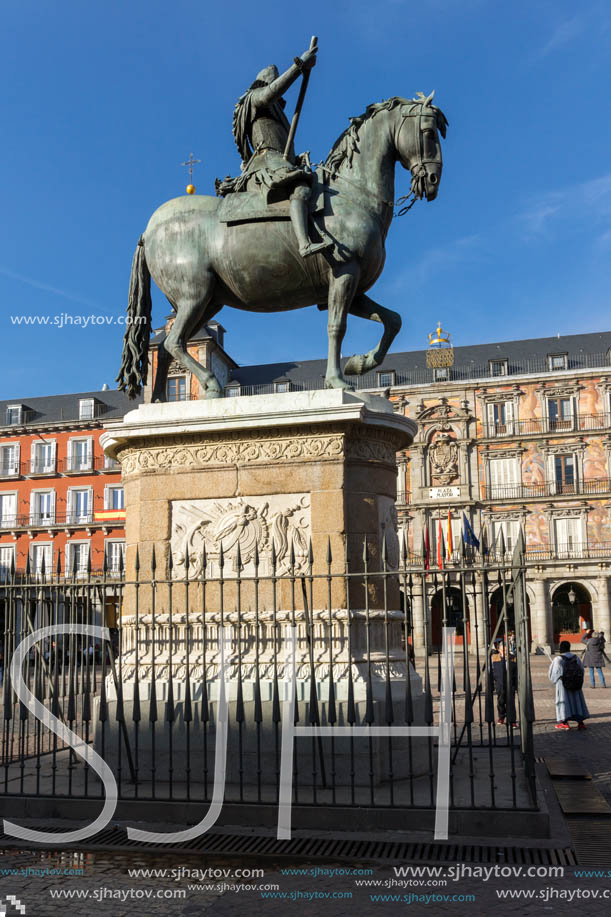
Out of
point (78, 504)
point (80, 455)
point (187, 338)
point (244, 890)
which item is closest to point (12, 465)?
point (80, 455)

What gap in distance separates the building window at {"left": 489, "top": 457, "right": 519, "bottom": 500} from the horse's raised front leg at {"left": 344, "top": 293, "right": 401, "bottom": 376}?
1564 inches

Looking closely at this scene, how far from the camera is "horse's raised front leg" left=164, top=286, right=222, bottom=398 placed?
8.32 m

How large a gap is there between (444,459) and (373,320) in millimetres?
39923

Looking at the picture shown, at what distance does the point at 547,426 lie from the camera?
154 feet

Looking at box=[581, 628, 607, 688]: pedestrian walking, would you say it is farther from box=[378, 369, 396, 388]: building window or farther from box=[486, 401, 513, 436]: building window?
box=[378, 369, 396, 388]: building window

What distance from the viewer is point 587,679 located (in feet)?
82.1

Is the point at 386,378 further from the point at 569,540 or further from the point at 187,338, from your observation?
the point at 187,338

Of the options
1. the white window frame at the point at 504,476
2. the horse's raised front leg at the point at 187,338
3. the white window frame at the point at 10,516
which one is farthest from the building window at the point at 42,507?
the horse's raised front leg at the point at 187,338

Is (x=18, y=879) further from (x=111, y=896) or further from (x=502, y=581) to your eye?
(x=502, y=581)

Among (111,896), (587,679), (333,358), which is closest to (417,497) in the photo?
(587,679)

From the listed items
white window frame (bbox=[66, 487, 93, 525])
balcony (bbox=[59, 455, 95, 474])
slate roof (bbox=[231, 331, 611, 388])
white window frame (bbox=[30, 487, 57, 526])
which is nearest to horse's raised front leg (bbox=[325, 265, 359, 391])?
slate roof (bbox=[231, 331, 611, 388])

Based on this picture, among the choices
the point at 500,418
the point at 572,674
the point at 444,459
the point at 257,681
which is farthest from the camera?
the point at 444,459

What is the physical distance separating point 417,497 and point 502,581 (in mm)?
41808

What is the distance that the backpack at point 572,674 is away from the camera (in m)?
13.7
